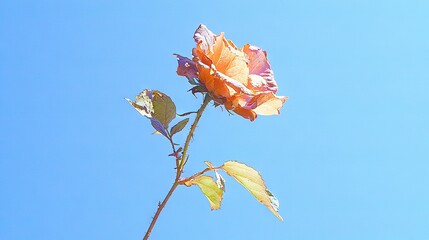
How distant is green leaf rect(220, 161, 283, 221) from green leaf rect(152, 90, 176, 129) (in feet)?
0.35

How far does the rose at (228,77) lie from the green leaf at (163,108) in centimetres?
4

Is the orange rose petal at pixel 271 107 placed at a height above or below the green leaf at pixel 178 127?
above

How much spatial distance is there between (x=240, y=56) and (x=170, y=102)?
0.12 meters

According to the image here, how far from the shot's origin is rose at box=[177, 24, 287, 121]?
826 millimetres

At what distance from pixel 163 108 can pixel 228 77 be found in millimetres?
106

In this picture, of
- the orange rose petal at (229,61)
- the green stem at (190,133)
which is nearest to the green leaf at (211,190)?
the green stem at (190,133)

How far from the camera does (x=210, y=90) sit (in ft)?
2.73

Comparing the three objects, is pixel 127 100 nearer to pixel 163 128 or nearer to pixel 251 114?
pixel 163 128

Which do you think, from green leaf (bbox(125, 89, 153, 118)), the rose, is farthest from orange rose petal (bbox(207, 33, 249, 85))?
green leaf (bbox(125, 89, 153, 118))

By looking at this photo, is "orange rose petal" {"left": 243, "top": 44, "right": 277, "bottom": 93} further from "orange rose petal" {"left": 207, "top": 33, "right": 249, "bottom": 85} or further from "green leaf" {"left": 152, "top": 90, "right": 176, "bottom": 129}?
"green leaf" {"left": 152, "top": 90, "right": 176, "bottom": 129}

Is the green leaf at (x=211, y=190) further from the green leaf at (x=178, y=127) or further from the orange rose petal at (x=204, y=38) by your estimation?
the orange rose petal at (x=204, y=38)

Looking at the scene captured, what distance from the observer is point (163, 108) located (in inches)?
33.6

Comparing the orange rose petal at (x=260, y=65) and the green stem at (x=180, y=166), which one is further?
the orange rose petal at (x=260, y=65)

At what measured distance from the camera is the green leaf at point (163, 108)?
850 mm
